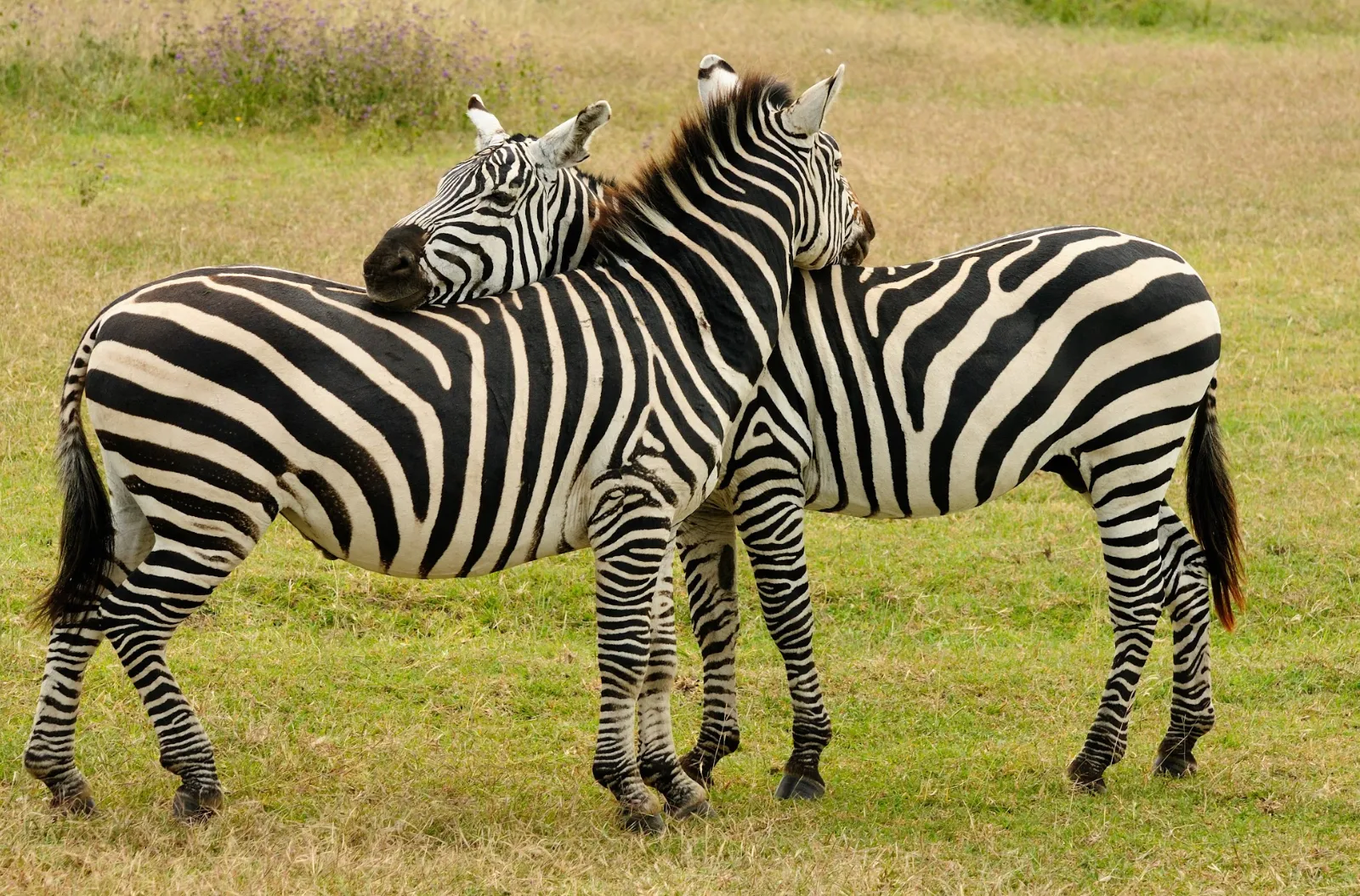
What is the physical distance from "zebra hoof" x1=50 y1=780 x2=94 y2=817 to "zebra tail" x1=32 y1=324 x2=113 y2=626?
0.61 meters

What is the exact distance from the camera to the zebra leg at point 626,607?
4.97m

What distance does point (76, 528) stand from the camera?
16.2 feet

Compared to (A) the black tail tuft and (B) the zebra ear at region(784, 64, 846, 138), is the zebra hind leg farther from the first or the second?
(B) the zebra ear at region(784, 64, 846, 138)

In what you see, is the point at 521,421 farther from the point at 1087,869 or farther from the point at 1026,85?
the point at 1026,85

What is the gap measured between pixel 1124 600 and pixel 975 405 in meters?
1.05

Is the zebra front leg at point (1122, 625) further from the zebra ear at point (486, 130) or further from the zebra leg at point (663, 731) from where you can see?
the zebra ear at point (486, 130)

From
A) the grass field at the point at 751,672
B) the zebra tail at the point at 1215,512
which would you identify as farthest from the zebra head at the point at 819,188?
the grass field at the point at 751,672

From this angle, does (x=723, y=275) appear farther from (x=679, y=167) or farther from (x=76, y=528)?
(x=76, y=528)

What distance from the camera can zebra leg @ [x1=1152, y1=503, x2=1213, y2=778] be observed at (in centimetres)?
600

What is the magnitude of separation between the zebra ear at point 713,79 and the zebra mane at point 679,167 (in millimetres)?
353

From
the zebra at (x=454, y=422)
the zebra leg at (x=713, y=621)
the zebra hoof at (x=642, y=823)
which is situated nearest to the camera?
the zebra at (x=454, y=422)

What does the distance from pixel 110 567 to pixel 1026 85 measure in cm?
1732

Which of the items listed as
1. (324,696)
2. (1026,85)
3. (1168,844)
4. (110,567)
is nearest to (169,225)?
(324,696)

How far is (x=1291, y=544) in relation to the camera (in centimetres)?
793
